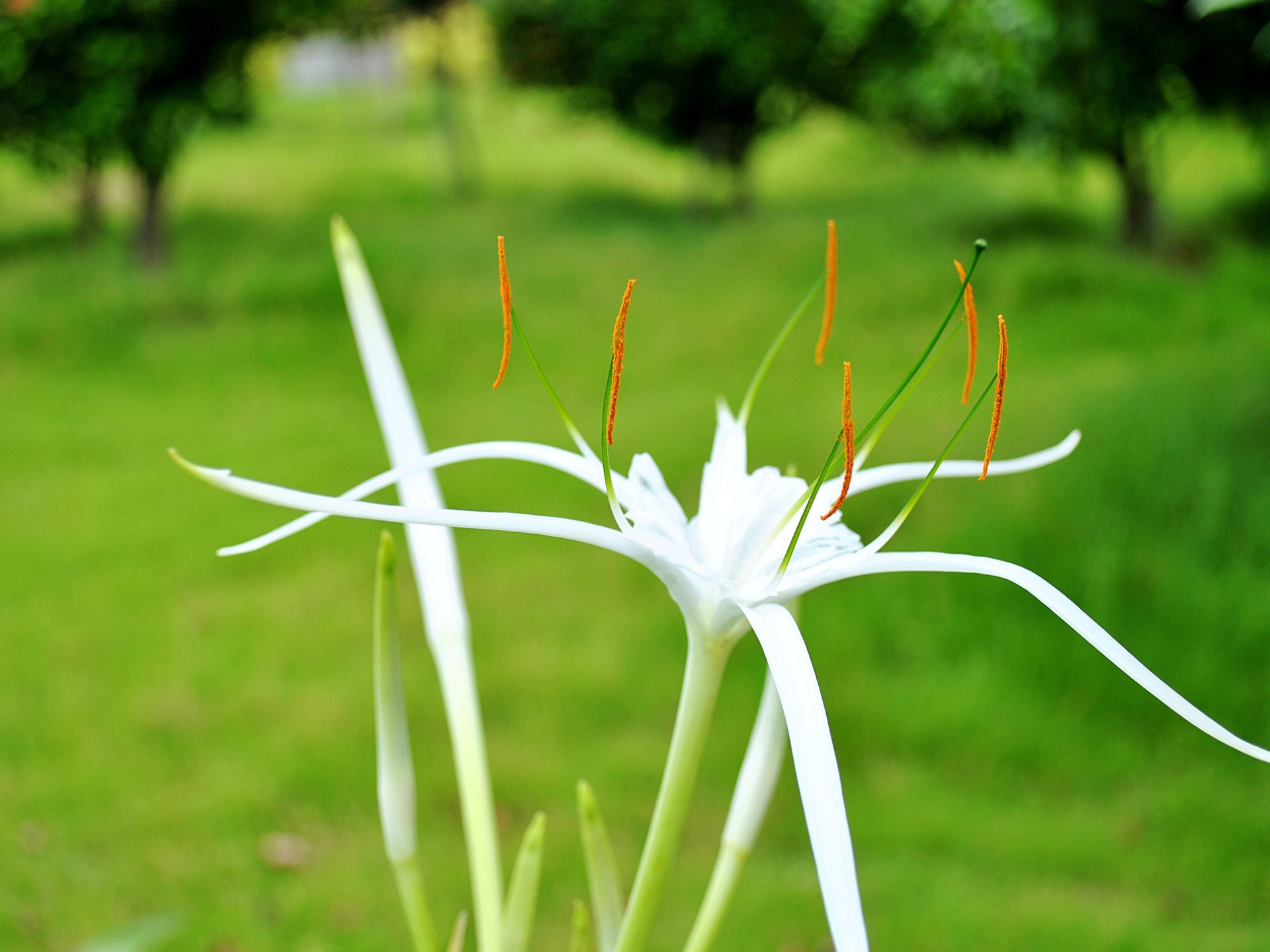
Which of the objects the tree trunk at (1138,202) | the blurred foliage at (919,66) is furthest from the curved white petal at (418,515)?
the tree trunk at (1138,202)

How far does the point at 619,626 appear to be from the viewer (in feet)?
10.4

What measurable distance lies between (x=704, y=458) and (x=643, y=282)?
11.1ft

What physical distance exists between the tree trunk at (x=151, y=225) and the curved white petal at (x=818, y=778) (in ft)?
24.2

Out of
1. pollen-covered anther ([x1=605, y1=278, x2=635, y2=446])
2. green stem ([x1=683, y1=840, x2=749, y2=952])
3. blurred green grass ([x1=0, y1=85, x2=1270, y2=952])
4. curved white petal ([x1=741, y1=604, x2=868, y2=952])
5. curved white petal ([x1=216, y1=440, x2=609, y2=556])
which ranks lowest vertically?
blurred green grass ([x1=0, y1=85, x2=1270, y2=952])

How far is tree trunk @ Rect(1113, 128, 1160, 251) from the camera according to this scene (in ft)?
23.9

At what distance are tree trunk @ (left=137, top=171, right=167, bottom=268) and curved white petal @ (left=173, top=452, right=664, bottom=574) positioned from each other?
7287 mm

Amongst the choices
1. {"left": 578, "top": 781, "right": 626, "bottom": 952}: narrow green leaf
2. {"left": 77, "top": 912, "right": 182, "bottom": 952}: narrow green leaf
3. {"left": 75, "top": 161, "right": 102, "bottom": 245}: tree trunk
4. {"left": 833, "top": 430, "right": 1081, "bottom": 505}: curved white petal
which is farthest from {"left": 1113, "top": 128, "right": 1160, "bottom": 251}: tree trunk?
{"left": 77, "top": 912, "right": 182, "bottom": 952}: narrow green leaf

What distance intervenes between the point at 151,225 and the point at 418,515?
7453 millimetres

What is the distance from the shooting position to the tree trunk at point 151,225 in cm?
699

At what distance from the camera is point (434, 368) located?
551 centimetres

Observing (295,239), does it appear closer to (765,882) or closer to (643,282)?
(643,282)

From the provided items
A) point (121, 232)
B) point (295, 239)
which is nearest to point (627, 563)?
point (295, 239)

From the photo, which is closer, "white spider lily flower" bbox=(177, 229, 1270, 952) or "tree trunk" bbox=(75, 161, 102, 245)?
"white spider lily flower" bbox=(177, 229, 1270, 952)

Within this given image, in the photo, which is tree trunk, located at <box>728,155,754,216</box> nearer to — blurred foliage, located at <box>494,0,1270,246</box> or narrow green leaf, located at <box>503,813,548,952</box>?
blurred foliage, located at <box>494,0,1270,246</box>
